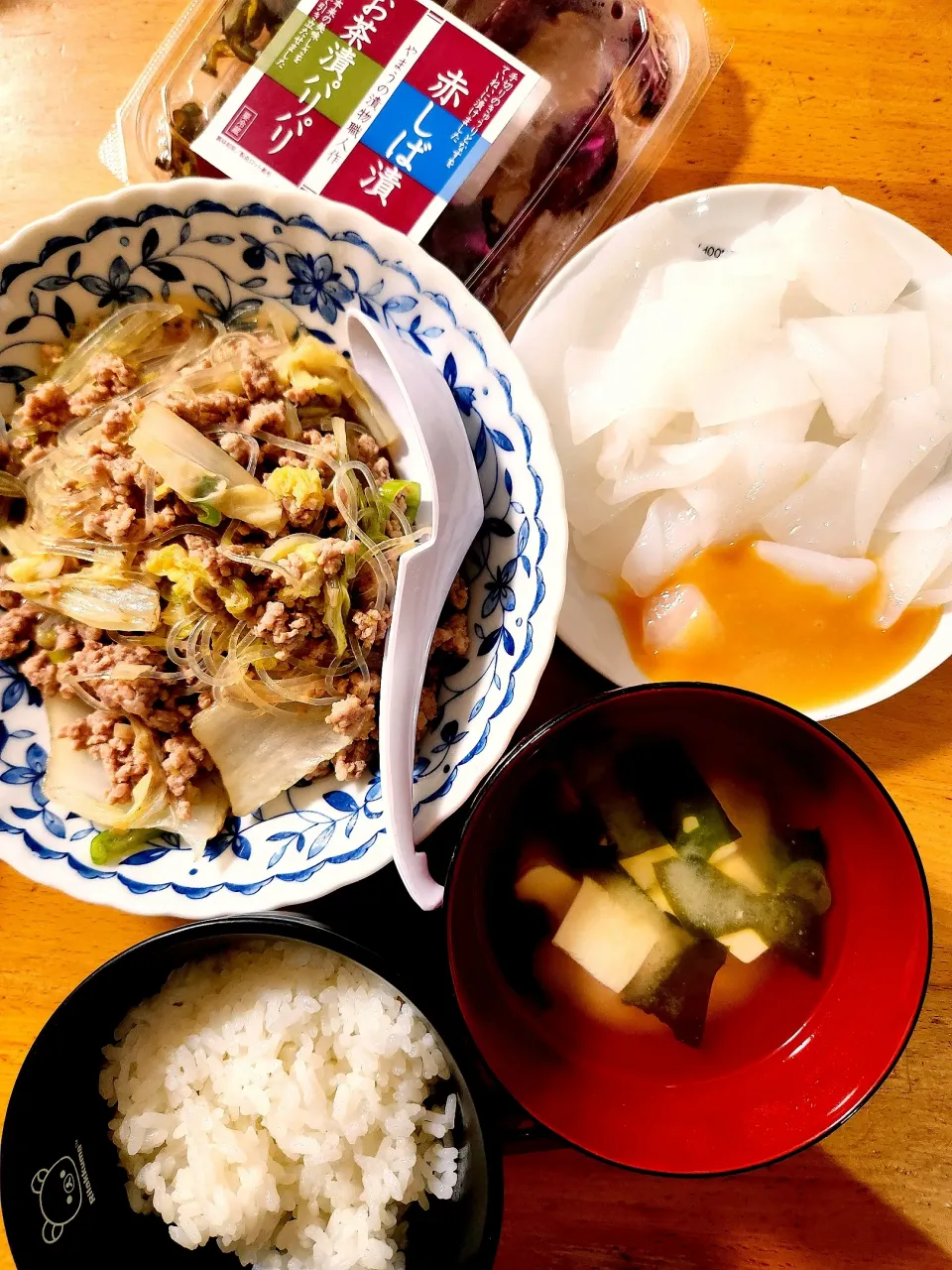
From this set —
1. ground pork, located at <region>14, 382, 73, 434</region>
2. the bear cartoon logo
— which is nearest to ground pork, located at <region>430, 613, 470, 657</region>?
ground pork, located at <region>14, 382, 73, 434</region>

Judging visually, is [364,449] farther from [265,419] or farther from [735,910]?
[735,910]

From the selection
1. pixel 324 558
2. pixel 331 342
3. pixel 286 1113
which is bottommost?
pixel 286 1113

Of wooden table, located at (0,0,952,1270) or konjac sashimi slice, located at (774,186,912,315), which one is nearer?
konjac sashimi slice, located at (774,186,912,315)

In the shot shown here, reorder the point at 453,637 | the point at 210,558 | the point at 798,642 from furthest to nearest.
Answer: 1. the point at 798,642
2. the point at 453,637
3. the point at 210,558

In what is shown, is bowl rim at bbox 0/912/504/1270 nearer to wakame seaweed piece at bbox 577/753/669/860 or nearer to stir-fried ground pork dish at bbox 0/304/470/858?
stir-fried ground pork dish at bbox 0/304/470/858

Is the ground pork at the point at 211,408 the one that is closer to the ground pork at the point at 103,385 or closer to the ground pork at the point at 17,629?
the ground pork at the point at 103,385

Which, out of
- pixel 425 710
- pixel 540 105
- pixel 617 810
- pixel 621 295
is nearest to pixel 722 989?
pixel 617 810
